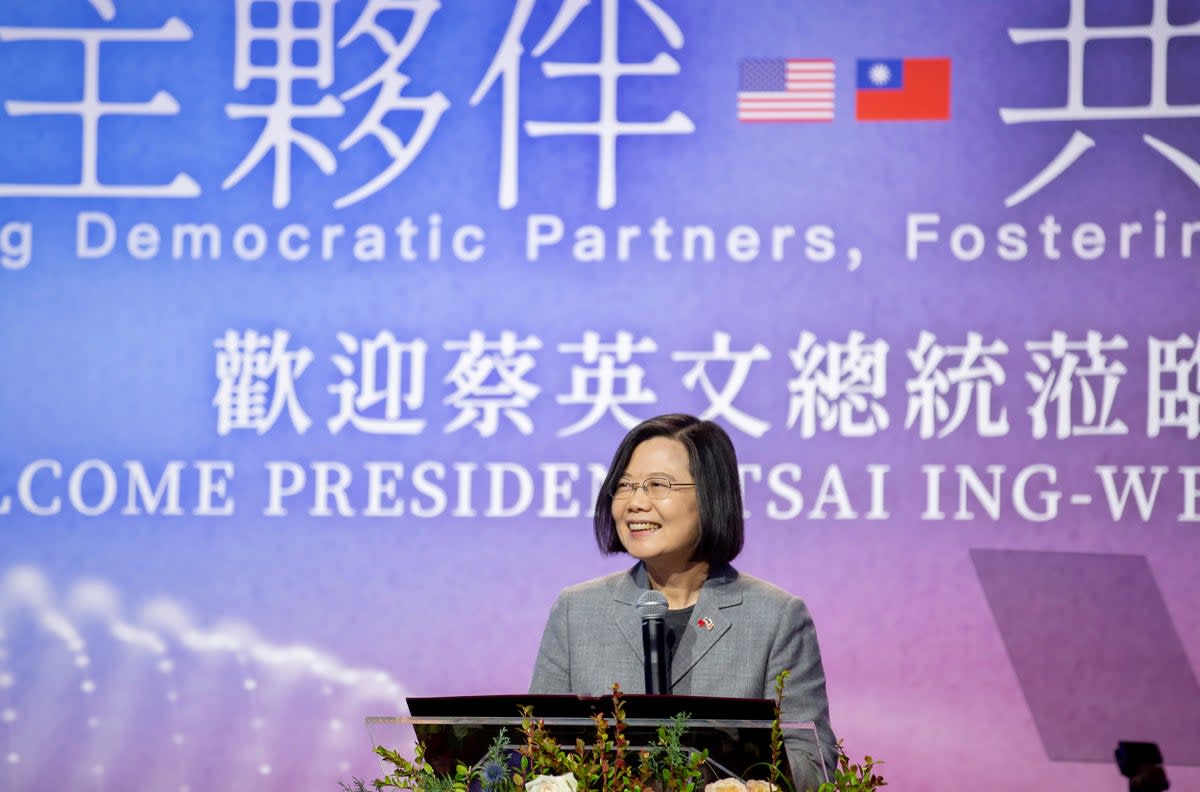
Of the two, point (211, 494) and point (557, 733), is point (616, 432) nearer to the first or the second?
point (211, 494)

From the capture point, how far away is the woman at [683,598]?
2633 millimetres

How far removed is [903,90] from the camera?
12.6ft

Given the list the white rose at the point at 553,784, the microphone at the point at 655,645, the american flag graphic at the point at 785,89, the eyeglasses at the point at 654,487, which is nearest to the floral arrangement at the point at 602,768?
Answer: the white rose at the point at 553,784

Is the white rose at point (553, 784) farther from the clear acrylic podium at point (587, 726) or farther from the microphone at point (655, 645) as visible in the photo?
the microphone at point (655, 645)

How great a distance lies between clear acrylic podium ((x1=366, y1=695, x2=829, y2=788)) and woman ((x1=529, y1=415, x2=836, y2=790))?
2.72 ft

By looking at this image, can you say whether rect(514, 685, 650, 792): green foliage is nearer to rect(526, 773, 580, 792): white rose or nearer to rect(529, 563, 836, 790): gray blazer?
rect(526, 773, 580, 792): white rose

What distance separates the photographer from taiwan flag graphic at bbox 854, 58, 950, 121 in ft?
12.6


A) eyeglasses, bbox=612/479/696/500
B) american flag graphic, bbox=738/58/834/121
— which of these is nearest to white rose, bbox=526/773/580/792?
eyeglasses, bbox=612/479/696/500

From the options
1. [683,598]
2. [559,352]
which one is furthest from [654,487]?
[559,352]

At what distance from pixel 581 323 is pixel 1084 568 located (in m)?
1.44

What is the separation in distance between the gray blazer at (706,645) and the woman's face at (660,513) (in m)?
0.10

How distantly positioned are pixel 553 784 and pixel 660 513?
1.11 meters

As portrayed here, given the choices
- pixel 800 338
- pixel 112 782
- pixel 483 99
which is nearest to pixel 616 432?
pixel 800 338

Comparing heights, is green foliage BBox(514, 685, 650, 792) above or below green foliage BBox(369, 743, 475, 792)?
above
